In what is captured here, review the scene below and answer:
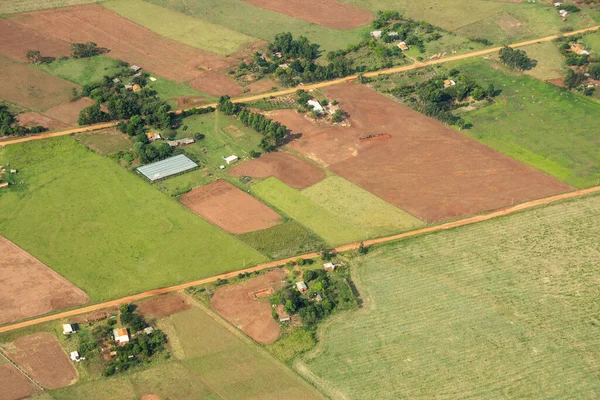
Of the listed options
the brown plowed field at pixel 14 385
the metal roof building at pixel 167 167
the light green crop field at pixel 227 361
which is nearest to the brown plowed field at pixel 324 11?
the metal roof building at pixel 167 167

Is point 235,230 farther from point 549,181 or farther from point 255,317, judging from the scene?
point 549,181

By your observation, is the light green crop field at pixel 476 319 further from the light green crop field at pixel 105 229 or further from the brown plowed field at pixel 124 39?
the brown plowed field at pixel 124 39

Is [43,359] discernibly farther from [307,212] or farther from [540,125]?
[540,125]

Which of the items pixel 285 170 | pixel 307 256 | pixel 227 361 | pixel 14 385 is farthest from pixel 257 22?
pixel 14 385

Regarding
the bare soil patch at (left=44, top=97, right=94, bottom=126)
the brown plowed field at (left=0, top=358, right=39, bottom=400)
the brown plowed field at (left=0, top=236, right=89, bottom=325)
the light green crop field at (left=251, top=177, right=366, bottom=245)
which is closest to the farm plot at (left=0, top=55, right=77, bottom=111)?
the bare soil patch at (left=44, top=97, right=94, bottom=126)

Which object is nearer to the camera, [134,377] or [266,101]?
[134,377]

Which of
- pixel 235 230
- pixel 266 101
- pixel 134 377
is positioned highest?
pixel 266 101

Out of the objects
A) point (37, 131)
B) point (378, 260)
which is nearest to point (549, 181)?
point (378, 260)

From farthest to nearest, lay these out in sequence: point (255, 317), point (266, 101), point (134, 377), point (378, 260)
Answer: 1. point (266, 101)
2. point (378, 260)
3. point (255, 317)
4. point (134, 377)
